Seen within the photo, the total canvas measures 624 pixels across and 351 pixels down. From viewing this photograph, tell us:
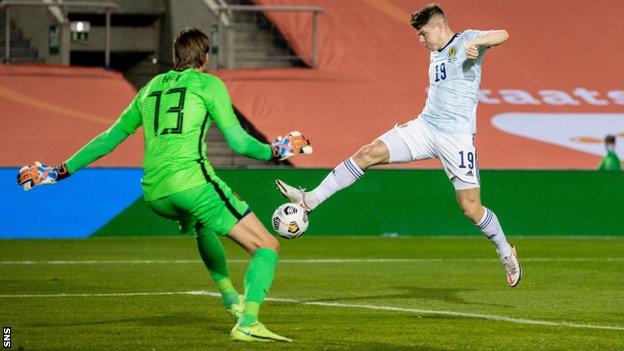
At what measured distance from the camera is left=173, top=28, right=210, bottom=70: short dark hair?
9516 millimetres

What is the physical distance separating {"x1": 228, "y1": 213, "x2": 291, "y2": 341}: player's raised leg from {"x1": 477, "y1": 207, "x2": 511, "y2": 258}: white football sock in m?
3.76

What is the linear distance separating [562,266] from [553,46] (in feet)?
45.8

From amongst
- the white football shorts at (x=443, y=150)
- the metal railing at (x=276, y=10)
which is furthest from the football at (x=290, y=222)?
the metal railing at (x=276, y=10)

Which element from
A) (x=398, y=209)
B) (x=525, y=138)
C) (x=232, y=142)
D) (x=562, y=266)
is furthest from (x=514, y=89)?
(x=232, y=142)

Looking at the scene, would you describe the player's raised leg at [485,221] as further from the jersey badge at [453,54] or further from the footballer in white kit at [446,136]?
the jersey badge at [453,54]

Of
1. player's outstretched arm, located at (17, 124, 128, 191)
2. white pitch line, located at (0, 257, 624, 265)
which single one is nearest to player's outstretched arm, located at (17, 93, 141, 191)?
player's outstretched arm, located at (17, 124, 128, 191)

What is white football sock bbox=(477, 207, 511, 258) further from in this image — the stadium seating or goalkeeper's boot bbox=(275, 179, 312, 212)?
the stadium seating

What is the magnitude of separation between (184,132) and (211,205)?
0.52 m

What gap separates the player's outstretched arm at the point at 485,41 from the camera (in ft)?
39.5

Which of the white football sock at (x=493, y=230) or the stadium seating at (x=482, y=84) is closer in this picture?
the white football sock at (x=493, y=230)

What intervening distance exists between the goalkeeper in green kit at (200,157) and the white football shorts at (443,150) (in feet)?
11.2

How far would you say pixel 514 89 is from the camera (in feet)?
98.2

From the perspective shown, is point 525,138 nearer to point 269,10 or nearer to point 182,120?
point 269,10

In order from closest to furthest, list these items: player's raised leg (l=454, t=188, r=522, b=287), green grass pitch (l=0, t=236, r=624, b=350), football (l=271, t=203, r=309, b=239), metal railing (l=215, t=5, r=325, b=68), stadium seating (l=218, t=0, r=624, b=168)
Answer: green grass pitch (l=0, t=236, r=624, b=350) → football (l=271, t=203, r=309, b=239) → player's raised leg (l=454, t=188, r=522, b=287) → stadium seating (l=218, t=0, r=624, b=168) → metal railing (l=215, t=5, r=325, b=68)
